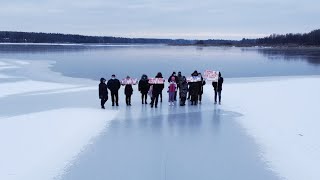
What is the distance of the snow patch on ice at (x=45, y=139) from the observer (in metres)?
7.84

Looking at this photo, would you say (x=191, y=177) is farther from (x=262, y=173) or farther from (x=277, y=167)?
(x=277, y=167)

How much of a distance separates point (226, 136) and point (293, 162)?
91.7 inches

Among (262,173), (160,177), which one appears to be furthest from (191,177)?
(262,173)

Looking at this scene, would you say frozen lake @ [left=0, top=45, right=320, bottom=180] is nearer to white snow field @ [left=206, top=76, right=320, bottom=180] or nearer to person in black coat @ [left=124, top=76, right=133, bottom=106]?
white snow field @ [left=206, top=76, right=320, bottom=180]

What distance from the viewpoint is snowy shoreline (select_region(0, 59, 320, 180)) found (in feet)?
26.6

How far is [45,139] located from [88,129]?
144 cm

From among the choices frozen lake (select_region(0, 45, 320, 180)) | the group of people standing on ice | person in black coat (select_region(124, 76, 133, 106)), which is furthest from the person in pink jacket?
person in black coat (select_region(124, 76, 133, 106))

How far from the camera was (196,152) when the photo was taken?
8883mm

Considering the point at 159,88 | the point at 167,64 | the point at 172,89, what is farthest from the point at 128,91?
the point at 167,64

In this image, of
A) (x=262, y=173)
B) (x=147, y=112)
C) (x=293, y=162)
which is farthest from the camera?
(x=147, y=112)

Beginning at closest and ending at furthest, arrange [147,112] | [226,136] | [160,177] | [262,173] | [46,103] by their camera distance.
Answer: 1. [160,177]
2. [262,173]
3. [226,136]
4. [147,112]
5. [46,103]

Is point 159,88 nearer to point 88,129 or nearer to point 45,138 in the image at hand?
point 88,129

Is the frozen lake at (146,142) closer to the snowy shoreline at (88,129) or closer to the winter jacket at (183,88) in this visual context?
the snowy shoreline at (88,129)

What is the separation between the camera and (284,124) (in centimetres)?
1211
